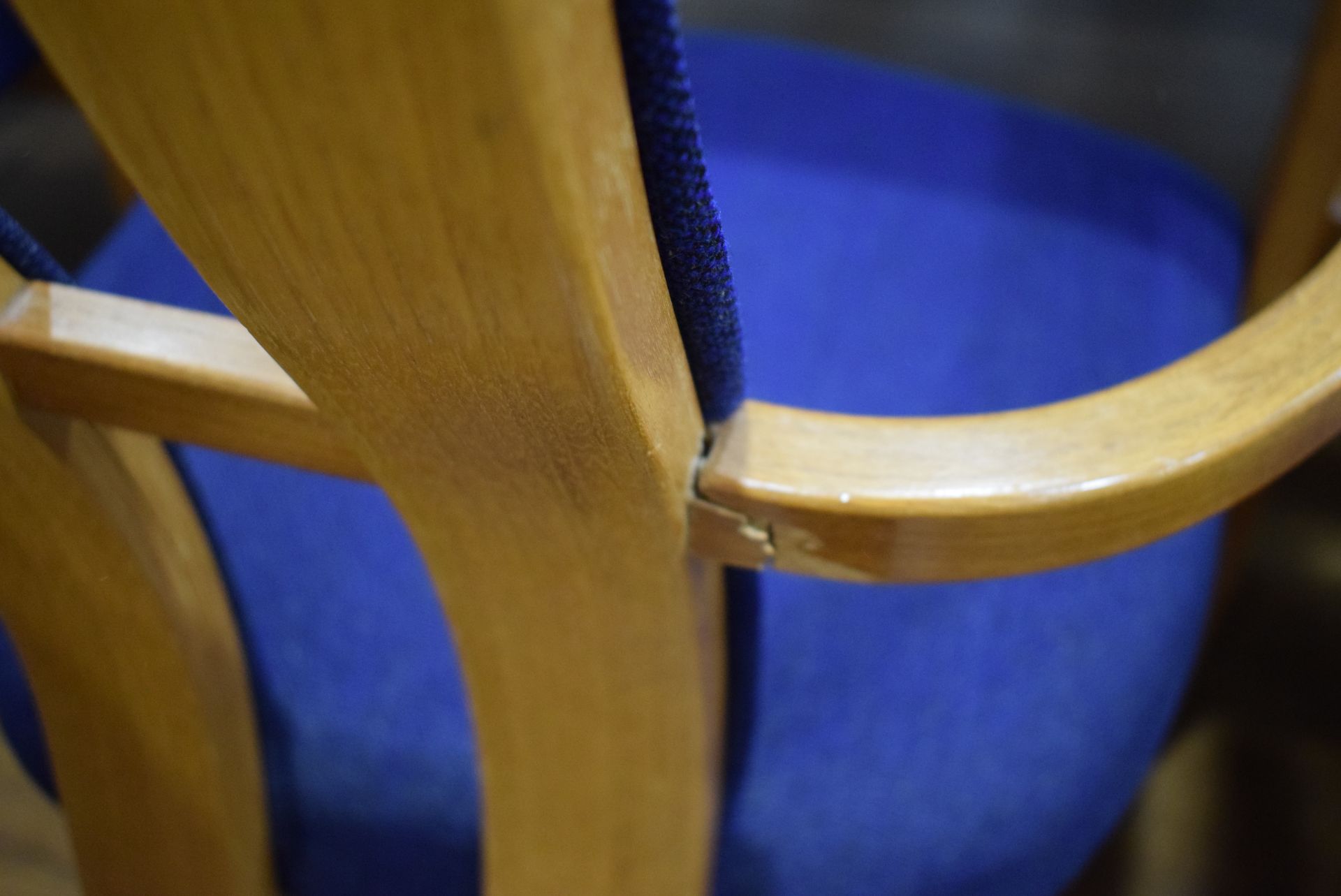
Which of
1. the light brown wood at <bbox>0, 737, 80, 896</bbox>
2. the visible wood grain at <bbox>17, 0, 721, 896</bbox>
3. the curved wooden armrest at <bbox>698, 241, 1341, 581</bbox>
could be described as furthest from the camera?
the light brown wood at <bbox>0, 737, 80, 896</bbox>

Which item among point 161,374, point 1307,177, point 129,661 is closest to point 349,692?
point 129,661

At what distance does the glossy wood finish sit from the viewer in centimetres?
33

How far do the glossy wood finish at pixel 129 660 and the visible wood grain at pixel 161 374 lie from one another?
0.07 ft

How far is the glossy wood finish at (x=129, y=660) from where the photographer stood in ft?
1.07

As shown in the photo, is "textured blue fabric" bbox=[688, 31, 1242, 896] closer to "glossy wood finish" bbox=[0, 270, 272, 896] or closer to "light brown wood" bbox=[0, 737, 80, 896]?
"glossy wood finish" bbox=[0, 270, 272, 896]

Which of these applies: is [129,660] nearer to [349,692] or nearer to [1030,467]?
[349,692]

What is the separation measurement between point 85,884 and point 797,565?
367 millimetres

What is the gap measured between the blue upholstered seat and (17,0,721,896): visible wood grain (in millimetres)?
138

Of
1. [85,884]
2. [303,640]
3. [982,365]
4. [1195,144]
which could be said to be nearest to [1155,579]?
[982,365]

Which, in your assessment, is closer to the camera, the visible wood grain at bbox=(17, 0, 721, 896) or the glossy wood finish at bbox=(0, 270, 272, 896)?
the visible wood grain at bbox=(17, 0, 721, 896)

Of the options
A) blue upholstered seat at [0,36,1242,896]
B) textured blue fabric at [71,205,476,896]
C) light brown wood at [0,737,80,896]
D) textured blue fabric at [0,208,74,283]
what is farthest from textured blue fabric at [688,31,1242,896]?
light brown wood at [0,737,80,896]

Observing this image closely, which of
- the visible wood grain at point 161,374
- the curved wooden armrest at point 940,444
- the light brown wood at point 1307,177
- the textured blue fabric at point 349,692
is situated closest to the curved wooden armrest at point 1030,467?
the curved wooden armrest at point 940,444

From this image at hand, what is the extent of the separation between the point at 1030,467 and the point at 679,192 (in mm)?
121

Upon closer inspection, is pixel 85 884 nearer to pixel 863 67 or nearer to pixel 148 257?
pixel 148 257
